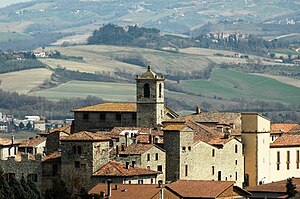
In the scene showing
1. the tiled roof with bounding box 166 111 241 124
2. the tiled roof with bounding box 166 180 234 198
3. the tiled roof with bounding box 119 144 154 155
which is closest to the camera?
the tiled roof with bounding box 166 180 234 198

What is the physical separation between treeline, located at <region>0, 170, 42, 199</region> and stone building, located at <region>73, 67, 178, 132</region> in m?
19.2

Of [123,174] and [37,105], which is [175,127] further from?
[37,105]

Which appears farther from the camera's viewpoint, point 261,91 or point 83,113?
point 261,91

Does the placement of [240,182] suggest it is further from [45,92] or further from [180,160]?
[45,92]

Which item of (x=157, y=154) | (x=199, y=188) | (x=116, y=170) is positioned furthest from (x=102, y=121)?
(x=199, y=188)

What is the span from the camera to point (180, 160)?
67.6m

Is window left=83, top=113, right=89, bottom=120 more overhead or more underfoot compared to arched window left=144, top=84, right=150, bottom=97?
more underfoot

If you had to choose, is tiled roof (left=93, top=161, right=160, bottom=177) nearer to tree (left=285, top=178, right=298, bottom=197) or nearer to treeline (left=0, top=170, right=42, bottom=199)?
treeline (left=0, top=170, right=42, bottom=199)

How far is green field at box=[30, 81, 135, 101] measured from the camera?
570 feet

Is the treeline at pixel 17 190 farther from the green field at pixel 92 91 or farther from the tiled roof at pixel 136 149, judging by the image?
the green field at pixel 92 91

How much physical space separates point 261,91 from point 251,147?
121486 millimetres

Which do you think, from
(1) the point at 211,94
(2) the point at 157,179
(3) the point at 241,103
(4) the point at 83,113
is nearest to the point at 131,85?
(1) the point at 211,94

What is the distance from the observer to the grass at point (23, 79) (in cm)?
18312

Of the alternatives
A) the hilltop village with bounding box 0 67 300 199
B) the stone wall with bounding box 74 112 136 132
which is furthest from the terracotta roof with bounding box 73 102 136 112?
the stone wall with bounding box 74 112 136 132
